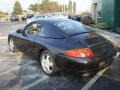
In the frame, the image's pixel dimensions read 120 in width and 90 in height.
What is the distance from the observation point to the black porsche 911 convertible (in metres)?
5.77

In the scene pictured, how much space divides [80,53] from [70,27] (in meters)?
1.42

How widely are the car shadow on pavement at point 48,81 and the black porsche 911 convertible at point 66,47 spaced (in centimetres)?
24

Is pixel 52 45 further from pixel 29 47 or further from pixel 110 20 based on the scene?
pixel 110 20

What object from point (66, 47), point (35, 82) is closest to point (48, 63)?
point (35, 82)

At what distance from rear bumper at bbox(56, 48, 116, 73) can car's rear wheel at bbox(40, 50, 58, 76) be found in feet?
1.10

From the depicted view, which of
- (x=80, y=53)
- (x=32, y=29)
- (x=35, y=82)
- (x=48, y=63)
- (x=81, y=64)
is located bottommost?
(x=35, y=82)

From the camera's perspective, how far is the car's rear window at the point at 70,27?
6693 mm

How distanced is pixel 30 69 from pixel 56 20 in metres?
1.62

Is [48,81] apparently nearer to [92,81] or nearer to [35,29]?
[92,81]

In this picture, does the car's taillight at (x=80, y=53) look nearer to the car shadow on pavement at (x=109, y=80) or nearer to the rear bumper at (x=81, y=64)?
the rear bumper at (x=81, y=64)

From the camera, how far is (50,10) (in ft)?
287

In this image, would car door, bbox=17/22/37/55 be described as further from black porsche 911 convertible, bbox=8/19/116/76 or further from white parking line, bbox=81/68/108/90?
white parking line, bbox=81/68/108/90

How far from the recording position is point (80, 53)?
227 inches

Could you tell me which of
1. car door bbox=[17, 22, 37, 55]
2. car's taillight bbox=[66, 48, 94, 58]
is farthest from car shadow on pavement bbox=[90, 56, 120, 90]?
car door bbox=[17, 22, 37, 55]
